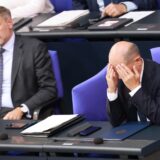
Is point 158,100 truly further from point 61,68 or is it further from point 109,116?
point 61,68

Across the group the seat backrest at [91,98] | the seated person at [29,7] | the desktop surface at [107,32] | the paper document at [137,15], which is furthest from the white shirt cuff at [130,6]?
the seat backrest at [91,98]

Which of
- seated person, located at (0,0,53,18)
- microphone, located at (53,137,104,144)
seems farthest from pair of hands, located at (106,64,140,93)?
seated person, located at (0,0,53,18)

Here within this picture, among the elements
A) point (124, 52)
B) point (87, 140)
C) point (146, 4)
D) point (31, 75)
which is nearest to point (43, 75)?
point (31, 75)

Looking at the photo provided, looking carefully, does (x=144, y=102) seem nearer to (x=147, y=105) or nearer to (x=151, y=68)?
(x=147, y=105)

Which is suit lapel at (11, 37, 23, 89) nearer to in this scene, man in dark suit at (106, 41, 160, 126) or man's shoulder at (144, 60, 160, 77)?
man in dark suit at (106, 41, 160, 126)

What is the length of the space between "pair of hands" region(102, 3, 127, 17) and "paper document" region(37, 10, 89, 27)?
0.52 feet

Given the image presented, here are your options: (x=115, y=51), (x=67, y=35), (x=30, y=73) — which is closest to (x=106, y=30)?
(x=67, y=35)

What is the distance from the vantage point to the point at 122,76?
439 centimetres

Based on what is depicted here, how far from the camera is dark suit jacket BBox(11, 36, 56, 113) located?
5328 millimetres

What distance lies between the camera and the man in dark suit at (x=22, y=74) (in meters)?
5.31

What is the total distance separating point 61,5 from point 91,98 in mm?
2271

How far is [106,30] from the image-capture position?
19.0 feet

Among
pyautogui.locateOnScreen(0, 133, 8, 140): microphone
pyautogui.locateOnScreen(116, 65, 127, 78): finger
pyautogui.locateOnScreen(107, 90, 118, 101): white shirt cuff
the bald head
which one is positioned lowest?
pyautogui.locateOnScreen(0, 133, 8, 140): microphone

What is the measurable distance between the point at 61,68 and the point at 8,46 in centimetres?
69
